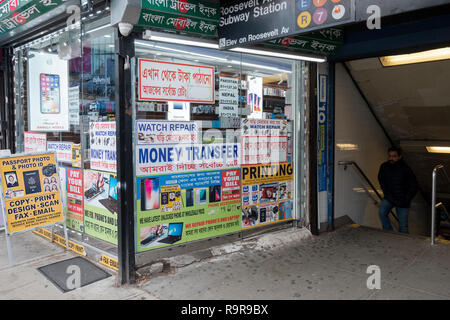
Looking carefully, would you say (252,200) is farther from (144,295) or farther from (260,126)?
(144,295)

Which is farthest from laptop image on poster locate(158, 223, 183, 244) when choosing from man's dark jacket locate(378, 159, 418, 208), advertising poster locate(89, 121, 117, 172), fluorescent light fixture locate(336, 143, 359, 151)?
man's dark jacket locate(378, 159, 418, 208)

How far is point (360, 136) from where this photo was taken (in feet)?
22.1

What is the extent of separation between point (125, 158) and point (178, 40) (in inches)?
54.7

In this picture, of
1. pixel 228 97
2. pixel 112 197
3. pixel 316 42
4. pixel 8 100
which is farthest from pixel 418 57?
pixel 8 100

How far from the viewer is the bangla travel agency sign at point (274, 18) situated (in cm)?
302

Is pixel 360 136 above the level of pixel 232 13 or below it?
below

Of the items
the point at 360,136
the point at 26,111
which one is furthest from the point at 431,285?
the point at 26,111

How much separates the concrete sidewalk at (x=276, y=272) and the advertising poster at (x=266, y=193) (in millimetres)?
276

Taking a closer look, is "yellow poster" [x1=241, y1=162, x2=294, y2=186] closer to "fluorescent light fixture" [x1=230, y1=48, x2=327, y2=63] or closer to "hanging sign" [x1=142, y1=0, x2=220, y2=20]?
"fluorescent light fixture" [x1=230, y1=48, x2=327, y2=63]

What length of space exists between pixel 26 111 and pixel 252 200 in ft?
13.0

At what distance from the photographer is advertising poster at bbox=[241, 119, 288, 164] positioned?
5148 mm

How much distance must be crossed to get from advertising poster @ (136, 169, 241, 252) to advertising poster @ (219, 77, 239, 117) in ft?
2.52

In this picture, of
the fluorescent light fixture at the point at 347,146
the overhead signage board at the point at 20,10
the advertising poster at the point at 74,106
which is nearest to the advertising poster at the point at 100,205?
the advertising poster at the point at 74,106

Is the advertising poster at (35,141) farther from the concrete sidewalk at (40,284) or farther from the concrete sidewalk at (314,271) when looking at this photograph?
the concrete sidewalk at (314,271)
